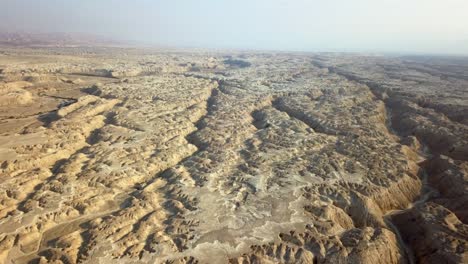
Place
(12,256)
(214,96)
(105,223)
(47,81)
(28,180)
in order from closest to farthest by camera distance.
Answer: (12,256) < (105,223) < (28,180) < (214,96) < (47,81)

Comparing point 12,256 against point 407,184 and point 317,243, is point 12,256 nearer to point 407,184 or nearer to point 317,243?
point 317,243

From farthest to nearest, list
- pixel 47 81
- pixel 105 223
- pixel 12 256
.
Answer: pixel 47 81 < pixel 105 223 < pixel 12 256

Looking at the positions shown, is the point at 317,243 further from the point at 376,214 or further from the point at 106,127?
the point at 106,127

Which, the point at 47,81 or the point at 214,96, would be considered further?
the point at 47,81

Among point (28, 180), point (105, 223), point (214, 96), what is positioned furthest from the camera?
point (214, 96)

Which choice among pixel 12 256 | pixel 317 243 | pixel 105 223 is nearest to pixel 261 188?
pixel 317 243

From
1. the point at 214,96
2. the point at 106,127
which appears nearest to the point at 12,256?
the point at 106,127
